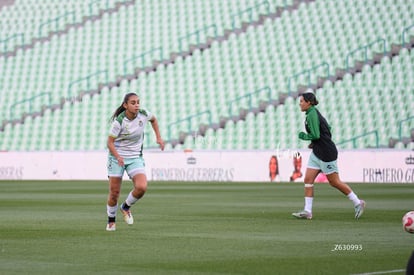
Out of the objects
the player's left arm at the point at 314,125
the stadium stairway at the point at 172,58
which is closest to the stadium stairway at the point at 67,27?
the stadium stairway at the point at 172,58

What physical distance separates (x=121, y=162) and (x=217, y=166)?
21.5m

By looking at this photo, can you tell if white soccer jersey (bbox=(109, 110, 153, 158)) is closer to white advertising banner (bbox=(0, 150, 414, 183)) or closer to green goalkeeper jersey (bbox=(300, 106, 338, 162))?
green goalkeeper jersey (bbox=(300, 106, 338, 162))

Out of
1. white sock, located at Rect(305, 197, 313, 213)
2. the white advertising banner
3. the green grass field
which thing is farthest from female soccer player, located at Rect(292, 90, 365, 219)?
the white advertising banner

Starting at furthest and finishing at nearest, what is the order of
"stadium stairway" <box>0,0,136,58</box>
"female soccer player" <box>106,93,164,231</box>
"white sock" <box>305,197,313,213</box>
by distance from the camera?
"stadium stairway" <box>0,0,136,58</box>
"white sock" <box>305,197,313,213</box>
"female soccer player" <box>106,93,164,231</box>

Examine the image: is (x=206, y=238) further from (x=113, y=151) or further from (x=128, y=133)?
(x=128, y=133)

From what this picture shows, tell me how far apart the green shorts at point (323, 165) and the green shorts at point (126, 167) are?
3.51 m

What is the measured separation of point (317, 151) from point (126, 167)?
3691 mm

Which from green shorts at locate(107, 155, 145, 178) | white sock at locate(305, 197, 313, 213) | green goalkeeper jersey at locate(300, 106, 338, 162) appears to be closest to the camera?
green shorts at locate(107, 155, 145, 178)

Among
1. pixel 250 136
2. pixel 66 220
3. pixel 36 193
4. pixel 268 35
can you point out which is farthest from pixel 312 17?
pixel 66 220

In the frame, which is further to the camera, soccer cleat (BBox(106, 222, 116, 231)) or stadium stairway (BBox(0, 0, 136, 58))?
stadium stairway (BBox(0, 0, 136, 58))

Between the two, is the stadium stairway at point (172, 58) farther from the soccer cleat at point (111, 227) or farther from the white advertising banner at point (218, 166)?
the soccer cleat at point (111, 227)

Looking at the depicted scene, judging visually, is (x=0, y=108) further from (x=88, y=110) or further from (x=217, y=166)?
(x=217, y=166)

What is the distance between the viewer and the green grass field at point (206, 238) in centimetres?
984

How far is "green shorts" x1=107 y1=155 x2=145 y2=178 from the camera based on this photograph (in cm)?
1450
